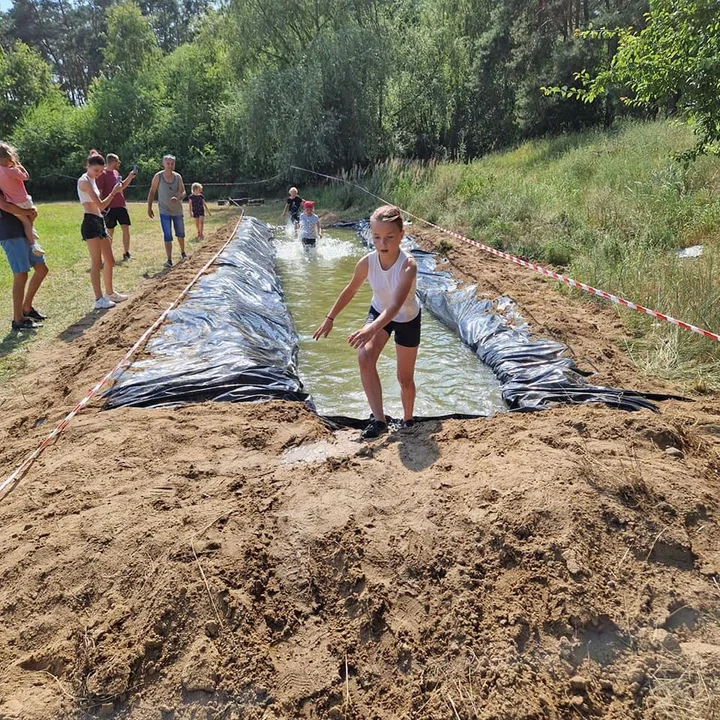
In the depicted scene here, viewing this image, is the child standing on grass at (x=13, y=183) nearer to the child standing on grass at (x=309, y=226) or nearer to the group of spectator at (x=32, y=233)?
the group of spectator at (x=32, y=233)

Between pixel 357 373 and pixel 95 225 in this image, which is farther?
pixel 95 225

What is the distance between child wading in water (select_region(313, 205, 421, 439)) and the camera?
3.36 m

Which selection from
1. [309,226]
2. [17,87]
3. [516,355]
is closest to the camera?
[516,355]

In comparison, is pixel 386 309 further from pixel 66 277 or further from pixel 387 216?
pixel 66 277

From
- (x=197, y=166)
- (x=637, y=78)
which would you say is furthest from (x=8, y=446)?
(x=197, y=166)

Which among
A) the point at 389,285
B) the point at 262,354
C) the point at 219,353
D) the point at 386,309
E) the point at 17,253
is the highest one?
the point at 17,253

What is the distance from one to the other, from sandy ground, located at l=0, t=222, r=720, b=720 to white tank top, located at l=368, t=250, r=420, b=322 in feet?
2.93

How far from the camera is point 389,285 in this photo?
3551 millimetres

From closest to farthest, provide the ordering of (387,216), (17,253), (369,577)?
(369,577)
(387,216)
(17,253)

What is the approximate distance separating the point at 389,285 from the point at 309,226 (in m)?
8.47

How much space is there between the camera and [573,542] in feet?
8.22

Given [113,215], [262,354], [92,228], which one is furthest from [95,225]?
[262,354]

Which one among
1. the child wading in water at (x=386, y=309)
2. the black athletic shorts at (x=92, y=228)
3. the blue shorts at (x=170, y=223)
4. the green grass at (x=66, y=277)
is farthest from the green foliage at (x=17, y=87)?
the child wading in water at (x=386, y=309)

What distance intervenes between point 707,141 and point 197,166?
23.9m
